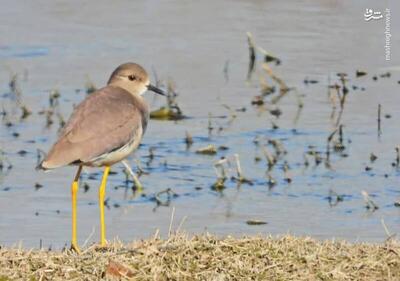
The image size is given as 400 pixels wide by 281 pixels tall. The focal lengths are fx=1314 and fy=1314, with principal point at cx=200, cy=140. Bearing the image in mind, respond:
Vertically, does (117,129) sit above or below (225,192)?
above

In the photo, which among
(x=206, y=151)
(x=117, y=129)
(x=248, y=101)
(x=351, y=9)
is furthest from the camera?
(x=351, y=9)

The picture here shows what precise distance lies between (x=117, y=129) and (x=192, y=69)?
4.76 m

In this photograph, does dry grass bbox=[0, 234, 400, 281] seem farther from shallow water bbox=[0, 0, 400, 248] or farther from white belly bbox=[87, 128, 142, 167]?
shallow water bbox=[0, 0, 400, 248]

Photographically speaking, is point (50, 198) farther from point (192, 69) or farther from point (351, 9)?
point (351, 9)

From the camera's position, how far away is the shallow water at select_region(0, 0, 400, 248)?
867 centimetres

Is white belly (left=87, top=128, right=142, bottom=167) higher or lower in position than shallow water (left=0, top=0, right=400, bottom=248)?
higher

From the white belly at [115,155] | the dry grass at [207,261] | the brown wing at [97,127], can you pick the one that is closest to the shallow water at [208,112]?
the white belly at [115,155]

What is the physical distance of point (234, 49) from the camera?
13.0m

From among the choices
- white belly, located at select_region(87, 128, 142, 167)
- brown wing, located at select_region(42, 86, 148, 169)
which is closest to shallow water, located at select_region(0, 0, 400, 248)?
white belly, located at select_region(87, 128, 142, 167)

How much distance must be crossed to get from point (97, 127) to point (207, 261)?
54.5 inches

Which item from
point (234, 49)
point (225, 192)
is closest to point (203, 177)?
point (225, 192)

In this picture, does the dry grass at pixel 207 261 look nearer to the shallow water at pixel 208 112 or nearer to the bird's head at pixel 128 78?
the shallow water at pixel 208 112

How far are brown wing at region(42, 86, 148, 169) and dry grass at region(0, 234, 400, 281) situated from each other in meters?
0.74

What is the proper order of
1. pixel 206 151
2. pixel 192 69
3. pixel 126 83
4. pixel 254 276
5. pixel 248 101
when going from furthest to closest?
pixel 192 69 < pixel 248 101 < pixel 206 151 < pixel 126 83 < pixel 254 276
